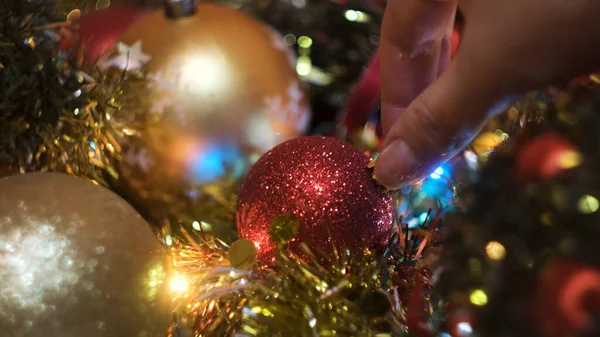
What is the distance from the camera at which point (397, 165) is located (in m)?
0.40

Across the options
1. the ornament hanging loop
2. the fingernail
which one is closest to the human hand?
the fingernail

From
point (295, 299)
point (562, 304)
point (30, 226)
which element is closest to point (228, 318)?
point (295, 299)

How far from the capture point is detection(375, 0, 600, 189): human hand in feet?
0.97

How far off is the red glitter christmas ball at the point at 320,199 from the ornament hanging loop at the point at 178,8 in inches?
Answer: 11.7

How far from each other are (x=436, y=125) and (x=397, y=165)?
5cm

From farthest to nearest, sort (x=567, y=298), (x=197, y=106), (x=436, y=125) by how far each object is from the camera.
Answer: (x=197, y=106) → (x=436, y=125) → (x=567, y=298)

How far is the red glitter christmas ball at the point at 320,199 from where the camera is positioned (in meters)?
0.46

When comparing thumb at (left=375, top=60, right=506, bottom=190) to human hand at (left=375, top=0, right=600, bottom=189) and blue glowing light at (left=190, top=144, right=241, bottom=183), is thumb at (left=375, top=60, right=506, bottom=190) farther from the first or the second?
blue glowing light at (left=190, top=144, right=241, bottom=183)

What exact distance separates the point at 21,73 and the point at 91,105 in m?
0.07

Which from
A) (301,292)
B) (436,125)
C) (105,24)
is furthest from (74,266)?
(105,24)

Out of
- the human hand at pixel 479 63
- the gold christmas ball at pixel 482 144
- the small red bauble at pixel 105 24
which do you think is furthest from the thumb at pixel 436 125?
the small red bauble at pixel 105 24

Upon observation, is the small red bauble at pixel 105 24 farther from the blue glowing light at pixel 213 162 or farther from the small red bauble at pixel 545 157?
the small red bauble at pixel 545 157

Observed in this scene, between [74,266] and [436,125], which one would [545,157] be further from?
[74,266]

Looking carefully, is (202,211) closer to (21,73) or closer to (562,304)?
(21,73)
